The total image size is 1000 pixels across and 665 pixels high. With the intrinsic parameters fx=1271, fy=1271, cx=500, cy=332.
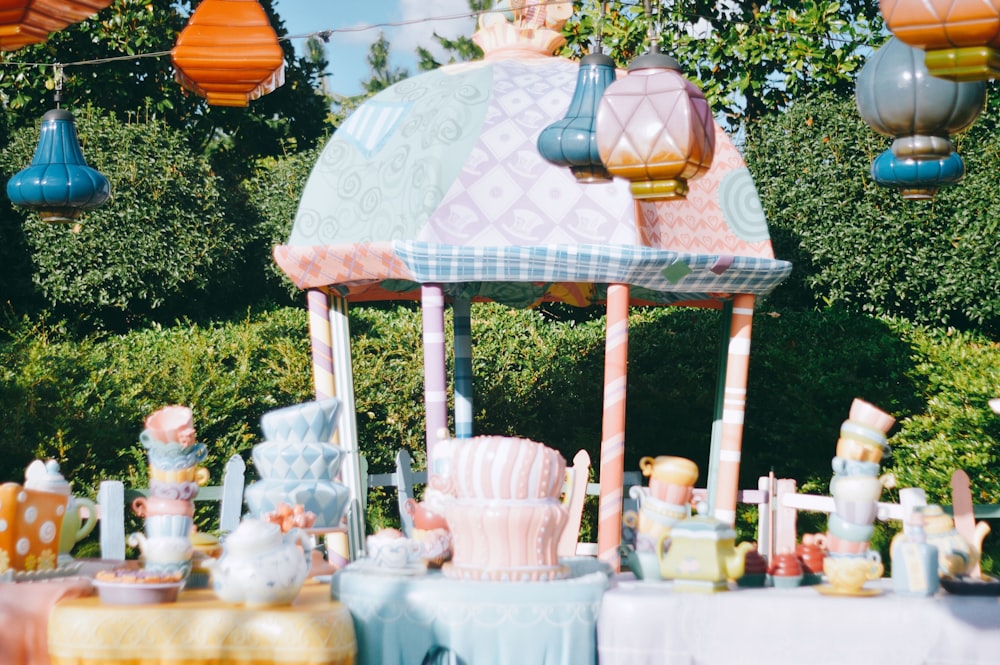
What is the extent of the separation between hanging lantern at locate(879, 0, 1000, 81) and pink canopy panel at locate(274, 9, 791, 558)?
3.76 m

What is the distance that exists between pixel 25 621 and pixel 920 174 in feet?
14.9

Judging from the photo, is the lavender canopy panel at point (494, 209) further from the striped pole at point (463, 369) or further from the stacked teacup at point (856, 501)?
the stacked teacup at point (856, 501)

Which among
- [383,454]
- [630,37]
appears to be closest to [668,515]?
[383,454]

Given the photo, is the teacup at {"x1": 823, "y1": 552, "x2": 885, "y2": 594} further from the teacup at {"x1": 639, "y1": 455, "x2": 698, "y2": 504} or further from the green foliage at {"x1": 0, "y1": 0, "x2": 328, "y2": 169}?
the green foliage at {"x1": 0, "y1": 0, "x2": 328, "y2": 169}

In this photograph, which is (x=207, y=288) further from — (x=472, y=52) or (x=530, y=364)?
(x=472, y=52)

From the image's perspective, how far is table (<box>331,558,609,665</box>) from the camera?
525 centimetres

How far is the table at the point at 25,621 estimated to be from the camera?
5230 millimetres

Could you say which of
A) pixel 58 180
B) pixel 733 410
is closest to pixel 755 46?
pixel 733 410

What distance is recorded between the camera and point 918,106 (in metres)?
4.81

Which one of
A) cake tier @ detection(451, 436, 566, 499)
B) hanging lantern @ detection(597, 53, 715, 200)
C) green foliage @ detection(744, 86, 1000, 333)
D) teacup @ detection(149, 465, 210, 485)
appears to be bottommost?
teacup @ detection(149, 465, 210, 485)

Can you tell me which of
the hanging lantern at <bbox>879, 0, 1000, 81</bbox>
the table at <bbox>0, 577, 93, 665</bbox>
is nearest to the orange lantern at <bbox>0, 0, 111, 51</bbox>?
the hanging lantern at <bbox>879, 0, 1000, 81</bbox>

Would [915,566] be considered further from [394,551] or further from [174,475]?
[174,475]

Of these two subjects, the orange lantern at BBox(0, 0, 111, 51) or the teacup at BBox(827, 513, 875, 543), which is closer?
the orange lantern at BBox(0, 0, 111, 51)

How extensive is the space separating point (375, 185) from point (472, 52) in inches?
597
